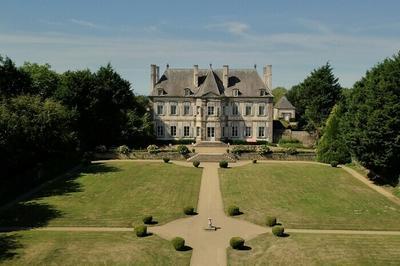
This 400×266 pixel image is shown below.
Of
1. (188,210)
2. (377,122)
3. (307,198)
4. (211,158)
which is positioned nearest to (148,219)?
(188,210)

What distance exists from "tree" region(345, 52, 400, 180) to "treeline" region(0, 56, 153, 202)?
32.4 meters

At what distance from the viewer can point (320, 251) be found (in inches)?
1044

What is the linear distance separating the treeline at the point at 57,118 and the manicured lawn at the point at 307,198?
63.3 ft

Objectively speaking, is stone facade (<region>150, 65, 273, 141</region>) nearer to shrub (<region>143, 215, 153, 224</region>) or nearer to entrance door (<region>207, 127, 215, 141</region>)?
entrance door (<region>207, 127, 215, 141</region>)

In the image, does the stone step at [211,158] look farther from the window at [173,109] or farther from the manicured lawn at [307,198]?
the window at [173,109]

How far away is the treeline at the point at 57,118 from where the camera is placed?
40.2m

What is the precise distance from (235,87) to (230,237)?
4590 centimetres

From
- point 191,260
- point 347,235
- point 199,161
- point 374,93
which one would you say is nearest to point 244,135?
point 199,161

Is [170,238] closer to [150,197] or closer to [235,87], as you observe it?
[150,197]

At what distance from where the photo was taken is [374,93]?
42156 mm

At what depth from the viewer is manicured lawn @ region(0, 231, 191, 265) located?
24.8m

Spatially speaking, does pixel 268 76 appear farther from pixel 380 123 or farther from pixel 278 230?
pixel 278 230

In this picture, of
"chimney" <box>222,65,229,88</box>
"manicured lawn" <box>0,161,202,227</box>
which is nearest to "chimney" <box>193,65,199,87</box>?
"chimney" <box>222,65,229,88</box>

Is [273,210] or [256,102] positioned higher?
[256,102]
